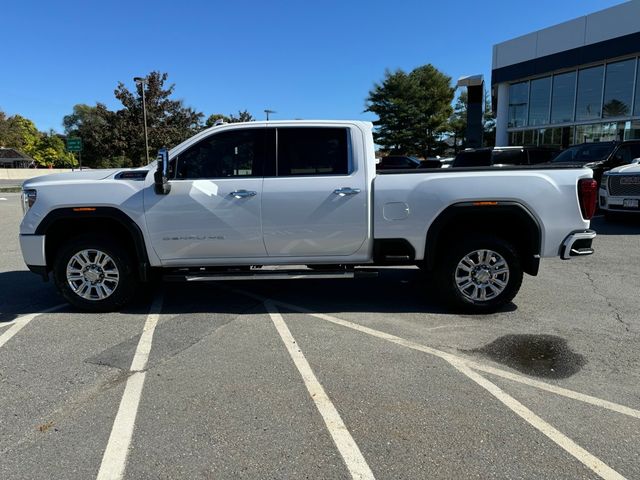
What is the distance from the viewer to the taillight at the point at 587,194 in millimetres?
5066

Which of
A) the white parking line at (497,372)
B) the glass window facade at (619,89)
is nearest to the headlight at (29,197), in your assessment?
the white parking line at (497,372)

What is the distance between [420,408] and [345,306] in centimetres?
240

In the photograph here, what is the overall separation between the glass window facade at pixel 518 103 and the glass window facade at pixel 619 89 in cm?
498

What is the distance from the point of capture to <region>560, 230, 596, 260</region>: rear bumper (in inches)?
202

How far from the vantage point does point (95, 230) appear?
17.9 feet

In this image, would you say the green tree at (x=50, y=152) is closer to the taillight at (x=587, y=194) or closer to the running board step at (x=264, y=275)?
the running board step at (x=264, y=275)

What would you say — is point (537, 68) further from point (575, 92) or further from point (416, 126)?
point (416, 126)

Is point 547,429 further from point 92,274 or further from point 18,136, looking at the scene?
point 18,136

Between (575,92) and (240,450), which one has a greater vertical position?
(575,92)

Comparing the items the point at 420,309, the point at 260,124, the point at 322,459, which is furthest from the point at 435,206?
the point at 322,459

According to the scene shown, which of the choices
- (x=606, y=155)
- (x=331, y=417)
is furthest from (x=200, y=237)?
(x=606, y=155)

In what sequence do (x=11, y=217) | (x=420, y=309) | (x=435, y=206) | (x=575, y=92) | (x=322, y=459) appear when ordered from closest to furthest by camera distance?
(x=322, y=459)
(x=435, y=206)
(x=420, y=309)
(x=11, y=217)
(x=575, y=92)

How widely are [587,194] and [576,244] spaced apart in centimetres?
52

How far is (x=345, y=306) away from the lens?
226 inches
